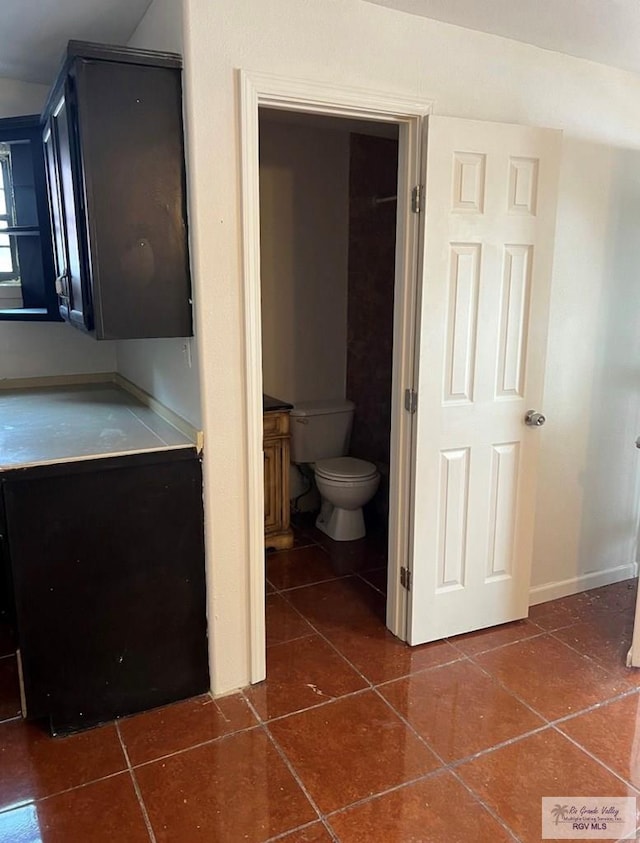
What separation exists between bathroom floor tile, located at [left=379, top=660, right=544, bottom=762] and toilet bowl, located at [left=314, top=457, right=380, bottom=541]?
1202 mm

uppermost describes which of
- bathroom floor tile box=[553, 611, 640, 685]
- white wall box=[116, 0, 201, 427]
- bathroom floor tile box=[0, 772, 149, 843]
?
white wall box=[116, 0, 201, 427]

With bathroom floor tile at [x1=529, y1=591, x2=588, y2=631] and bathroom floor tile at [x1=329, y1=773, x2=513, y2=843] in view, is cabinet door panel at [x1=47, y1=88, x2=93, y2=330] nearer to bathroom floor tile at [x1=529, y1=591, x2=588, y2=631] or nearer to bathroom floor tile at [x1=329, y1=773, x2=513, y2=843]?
bathroom floor tile at [x1=329, y1=773, x2=513, y2=843]

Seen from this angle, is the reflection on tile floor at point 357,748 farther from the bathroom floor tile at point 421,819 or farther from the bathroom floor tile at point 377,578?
the bathroom floor tile at point 377,578

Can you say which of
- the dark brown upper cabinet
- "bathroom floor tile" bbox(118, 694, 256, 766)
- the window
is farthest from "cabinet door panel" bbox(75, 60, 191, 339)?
"bathroom floor tile" bbox(118, 694, 256, 766)

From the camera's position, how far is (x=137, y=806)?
5.74ft

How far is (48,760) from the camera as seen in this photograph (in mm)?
1922

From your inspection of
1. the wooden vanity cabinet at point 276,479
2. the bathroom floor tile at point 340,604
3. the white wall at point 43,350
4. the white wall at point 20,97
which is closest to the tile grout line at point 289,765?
the bathroom floor tile at point 340,604

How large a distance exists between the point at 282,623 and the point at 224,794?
0.93 meters

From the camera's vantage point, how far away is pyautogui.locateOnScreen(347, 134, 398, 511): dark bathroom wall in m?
3.57

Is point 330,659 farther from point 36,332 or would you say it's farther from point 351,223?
point 351,223

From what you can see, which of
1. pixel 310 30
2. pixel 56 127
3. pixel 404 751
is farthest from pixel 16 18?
pixel 404 751

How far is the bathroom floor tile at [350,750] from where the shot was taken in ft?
5.98

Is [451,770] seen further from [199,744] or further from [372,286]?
[372,286]

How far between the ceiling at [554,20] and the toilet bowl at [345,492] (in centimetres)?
208
